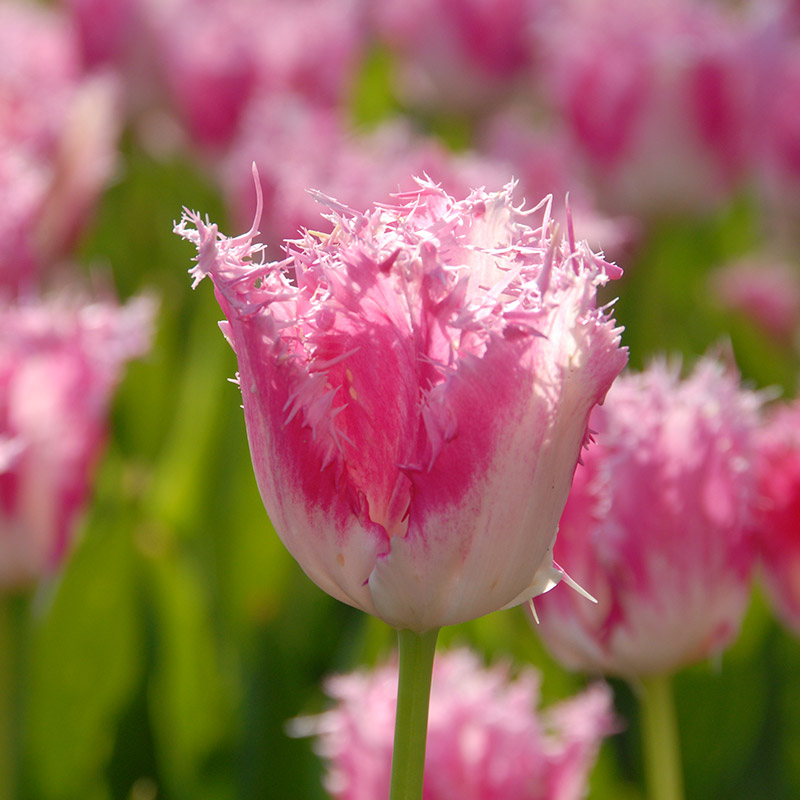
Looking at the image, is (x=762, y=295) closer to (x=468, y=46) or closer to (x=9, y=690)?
(x=468, y=46)

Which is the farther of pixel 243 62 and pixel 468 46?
pixel 468 46

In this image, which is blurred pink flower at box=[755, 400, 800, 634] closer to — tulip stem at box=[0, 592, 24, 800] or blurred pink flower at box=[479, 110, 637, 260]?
tulip stem at box=[0, 592, 24, 800]

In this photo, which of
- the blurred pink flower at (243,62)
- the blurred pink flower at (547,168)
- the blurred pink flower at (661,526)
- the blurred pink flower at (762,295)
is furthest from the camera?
the blurred pink flower at (762,295)

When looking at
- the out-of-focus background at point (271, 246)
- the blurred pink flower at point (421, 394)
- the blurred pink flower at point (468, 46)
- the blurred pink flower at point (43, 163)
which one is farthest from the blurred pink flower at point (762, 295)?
→ the blurred pink flower at point (421, 394)

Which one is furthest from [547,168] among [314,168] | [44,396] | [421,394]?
[421,394]

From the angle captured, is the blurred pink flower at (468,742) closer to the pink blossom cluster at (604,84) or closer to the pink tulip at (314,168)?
the pink tulip at (314,168)

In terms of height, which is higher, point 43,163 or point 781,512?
point 43,163
